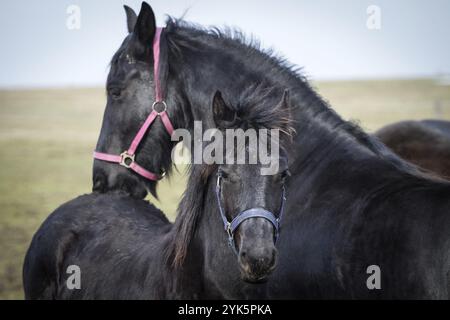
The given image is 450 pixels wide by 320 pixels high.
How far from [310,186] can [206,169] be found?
67 cm

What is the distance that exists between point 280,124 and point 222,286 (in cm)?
97

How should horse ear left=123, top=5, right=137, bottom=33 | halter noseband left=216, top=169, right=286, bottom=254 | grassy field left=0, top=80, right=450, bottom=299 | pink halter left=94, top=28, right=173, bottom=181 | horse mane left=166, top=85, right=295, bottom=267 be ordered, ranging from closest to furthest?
halter noseband left=216, top=169, right=286, bottom=254 < horse mane left=166, top=85, right=295, bottom=267 < pink halter left=94, top=28, right=173, bottom=181 < horse ear left=123, top=5, right=137, bottom=33 < grassy field left=0, top=80, right=450, bottom=299

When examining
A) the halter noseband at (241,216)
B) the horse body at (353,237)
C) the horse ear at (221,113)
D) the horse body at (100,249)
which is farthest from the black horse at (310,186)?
the horse ear at (221,113)

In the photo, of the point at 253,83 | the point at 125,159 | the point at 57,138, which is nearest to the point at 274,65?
the point at 253,83

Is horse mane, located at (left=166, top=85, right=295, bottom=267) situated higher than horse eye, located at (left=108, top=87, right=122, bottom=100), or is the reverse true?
horse eye, located at (left=108, top=87, right=122, bottom=100)

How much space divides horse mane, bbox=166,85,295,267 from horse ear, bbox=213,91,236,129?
0.05 m

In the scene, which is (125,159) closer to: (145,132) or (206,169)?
(145,132)

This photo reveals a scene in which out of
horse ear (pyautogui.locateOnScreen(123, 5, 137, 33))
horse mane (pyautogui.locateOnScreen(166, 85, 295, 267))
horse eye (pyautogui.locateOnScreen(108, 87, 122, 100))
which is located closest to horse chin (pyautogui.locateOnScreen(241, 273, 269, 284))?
horse mane (pyautogui.locateOnScreen(166, 85, 295, 267))

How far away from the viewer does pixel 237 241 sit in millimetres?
3197

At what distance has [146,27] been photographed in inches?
169

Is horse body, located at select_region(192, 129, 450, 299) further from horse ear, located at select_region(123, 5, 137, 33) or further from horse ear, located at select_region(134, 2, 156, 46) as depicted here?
horse ear, located at select_region(123, 5, 137, 33)

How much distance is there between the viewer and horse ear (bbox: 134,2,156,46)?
4262 mm

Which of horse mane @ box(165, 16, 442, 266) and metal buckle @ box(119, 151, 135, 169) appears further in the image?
metal buckle @ box(119, 151, 135, 169)

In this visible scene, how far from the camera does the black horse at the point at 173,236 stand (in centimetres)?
317
